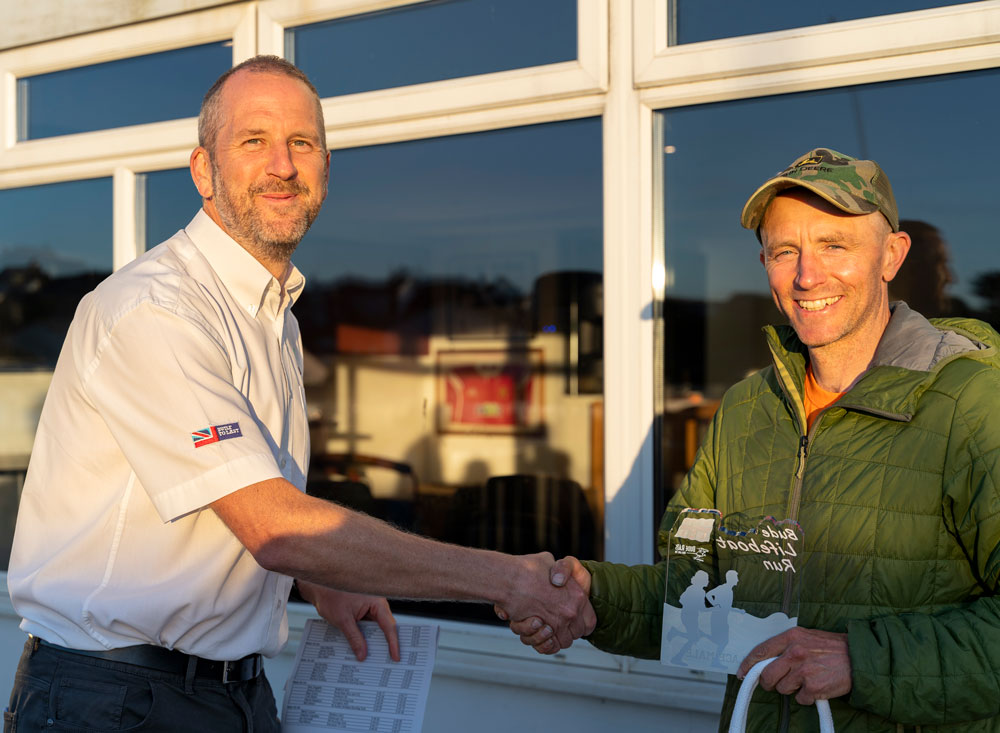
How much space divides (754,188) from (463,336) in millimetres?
1758

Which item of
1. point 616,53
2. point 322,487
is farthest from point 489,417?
point 616,53

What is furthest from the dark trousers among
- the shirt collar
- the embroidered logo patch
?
the shirt collar

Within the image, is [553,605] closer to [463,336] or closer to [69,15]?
[463,336]

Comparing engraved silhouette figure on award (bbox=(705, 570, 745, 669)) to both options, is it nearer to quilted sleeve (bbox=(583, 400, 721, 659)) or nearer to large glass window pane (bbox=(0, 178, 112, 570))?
quilted sleeve (bbox=(583, 400, 721, 659))

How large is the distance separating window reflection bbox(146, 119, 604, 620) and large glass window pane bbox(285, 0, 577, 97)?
0.76ft

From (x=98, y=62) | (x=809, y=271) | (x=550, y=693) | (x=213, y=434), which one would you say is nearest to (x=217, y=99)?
(x=213, y=434)

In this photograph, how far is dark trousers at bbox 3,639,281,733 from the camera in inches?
67.4

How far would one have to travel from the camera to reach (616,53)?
2.78 metres

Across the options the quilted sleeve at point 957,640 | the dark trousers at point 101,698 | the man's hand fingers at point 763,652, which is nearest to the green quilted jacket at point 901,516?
the quilted sleeve at point 957,640

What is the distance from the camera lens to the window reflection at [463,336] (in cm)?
335

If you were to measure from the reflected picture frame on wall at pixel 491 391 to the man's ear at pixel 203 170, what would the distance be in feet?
6.38

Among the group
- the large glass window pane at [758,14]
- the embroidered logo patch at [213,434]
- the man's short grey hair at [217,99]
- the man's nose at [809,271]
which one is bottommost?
the embroidered logo patch at [213,434]

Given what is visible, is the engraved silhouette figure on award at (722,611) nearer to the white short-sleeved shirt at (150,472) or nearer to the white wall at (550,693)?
the white short-sleeved shirt at (150,472)

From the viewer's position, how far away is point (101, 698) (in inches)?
67.4
